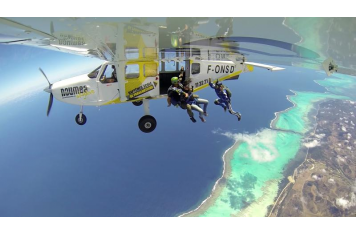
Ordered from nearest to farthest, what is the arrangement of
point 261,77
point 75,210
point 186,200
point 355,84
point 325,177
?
point 75,210 → point 186,200 → point 325,177 → point 261,77 → point 355,84

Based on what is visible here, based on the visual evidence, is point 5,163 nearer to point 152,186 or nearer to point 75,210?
point 75,210

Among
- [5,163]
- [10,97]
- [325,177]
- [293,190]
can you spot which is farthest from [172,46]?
[10,97]

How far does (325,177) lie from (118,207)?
38674 millimetres

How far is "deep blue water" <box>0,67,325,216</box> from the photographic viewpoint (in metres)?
34.7

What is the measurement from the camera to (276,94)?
58094 millimetres

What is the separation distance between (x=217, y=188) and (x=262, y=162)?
39.6 ft

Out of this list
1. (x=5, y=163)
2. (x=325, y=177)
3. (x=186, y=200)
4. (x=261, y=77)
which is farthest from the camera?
(x=261, y=77)

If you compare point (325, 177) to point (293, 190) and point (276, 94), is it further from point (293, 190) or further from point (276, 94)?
point (276, 94)

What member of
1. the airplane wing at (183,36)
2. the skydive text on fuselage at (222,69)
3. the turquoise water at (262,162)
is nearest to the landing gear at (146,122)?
the airplane wing at (183,36)

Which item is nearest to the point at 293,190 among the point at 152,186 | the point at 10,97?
the point at 152,186

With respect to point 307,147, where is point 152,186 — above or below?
below

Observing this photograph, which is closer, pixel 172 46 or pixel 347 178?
pixel 172 46

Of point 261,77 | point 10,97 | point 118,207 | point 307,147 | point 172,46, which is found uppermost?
point 172,46

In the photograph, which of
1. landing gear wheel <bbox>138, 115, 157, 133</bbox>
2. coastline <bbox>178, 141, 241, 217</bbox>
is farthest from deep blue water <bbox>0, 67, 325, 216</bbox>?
landing gear wheel <bbox>138, 115, 157, 133</bbox>
